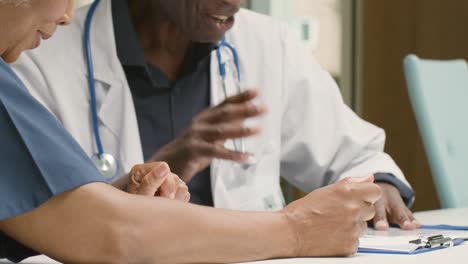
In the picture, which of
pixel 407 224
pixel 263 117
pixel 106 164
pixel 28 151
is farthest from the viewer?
pixel 263 117

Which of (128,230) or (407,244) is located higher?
(128,230)

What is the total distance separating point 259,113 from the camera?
1.52 meters

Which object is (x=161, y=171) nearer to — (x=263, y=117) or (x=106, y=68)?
(x=106, y=68)

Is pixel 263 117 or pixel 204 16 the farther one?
pixel 263 117

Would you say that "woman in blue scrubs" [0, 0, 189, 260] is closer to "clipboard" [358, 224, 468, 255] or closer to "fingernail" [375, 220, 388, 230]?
"clipboard" [358, 224, 468, 255]

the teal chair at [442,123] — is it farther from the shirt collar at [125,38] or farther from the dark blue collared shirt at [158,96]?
the shirt collar at [125,38]

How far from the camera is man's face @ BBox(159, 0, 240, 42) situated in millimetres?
1756

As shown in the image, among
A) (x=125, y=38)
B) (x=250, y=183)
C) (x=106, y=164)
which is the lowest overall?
(x=250, y=183)

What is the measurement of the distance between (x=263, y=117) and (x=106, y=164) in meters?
0.40

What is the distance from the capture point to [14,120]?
2.94 feet

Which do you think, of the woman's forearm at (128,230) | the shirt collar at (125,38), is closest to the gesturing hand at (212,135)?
the shirt collar at (125,38)

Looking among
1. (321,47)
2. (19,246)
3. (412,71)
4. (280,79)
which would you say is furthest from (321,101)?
(321,47)

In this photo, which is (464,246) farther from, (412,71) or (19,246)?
(412,71)

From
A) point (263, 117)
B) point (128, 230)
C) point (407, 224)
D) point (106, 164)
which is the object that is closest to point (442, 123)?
point (263, 117)
